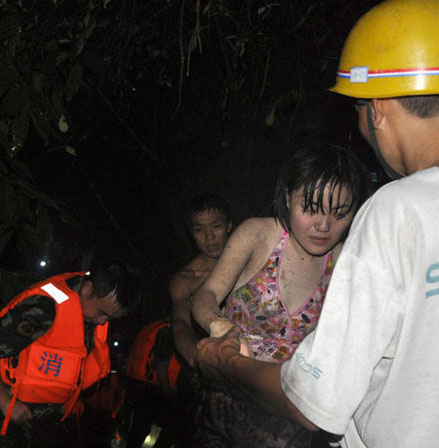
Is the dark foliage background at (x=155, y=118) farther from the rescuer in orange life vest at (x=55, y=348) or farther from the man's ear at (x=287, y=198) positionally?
the man's ear at (x=287, y=198)

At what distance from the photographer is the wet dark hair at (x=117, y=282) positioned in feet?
11.2

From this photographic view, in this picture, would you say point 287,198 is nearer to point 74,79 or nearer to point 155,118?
point 74,79

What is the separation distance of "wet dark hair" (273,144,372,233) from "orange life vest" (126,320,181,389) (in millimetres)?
1936

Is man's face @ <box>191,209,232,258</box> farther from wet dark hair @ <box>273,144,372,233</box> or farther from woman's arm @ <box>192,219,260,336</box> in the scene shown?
wet dark hair @ <box>273,144,372,233</box>

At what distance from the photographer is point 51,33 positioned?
109 inches

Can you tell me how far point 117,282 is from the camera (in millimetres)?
3412

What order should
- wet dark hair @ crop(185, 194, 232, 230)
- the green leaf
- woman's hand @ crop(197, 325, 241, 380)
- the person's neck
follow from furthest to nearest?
wet dark hair @ crop(185, 194, 232, 230) < the green leaf < woman's hand @ crop(197, 325, 241, 380) < the person's neck

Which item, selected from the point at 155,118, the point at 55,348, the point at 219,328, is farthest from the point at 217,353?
the point at 155,118

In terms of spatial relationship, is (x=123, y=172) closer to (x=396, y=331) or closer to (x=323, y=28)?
(x=323, y=28)

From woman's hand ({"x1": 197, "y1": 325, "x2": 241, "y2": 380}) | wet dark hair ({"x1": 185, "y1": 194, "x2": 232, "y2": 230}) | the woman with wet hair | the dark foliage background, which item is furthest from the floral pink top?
wet dark hair ({"x1": 185, "y1": 194, "x2": 232, "y2": 230})

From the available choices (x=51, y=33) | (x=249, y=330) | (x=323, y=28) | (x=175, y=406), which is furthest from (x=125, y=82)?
(x=175, y=406)

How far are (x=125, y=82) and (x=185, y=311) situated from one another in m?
1.66

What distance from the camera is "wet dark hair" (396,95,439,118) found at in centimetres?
130

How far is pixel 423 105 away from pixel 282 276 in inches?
53.0
